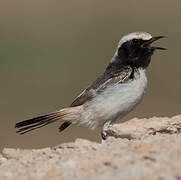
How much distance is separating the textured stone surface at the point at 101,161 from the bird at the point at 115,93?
62.1 inches

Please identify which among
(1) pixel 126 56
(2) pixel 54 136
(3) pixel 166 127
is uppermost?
(1) pixel 126 56

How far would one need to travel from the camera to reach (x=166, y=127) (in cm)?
807

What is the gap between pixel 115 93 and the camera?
30.8 feet

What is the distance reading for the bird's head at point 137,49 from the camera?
9773mm

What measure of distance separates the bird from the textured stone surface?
158 centimetres

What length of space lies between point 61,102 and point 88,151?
39.6ft

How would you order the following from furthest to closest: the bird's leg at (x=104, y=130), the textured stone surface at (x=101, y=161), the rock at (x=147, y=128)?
the bird's leg at (x=104, y=130) < the rock at (x=147, y=128) < the textured stone surface at (x=101, y=161)

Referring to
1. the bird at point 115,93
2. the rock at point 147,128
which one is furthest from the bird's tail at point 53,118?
the rock at point 147,128

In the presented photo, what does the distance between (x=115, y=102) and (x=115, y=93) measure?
152mm

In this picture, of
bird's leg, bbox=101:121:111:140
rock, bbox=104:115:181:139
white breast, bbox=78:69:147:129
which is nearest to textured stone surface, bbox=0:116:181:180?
rock, bbox=104:115:181:139

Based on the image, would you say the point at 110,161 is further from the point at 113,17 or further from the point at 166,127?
the point at 113,17

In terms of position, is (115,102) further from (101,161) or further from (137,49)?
(101,161)

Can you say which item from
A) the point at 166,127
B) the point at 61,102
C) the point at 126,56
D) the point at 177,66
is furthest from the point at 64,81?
the point at 166,127

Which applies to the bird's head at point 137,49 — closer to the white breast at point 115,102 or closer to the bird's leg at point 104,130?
the white breast at point 115,102
